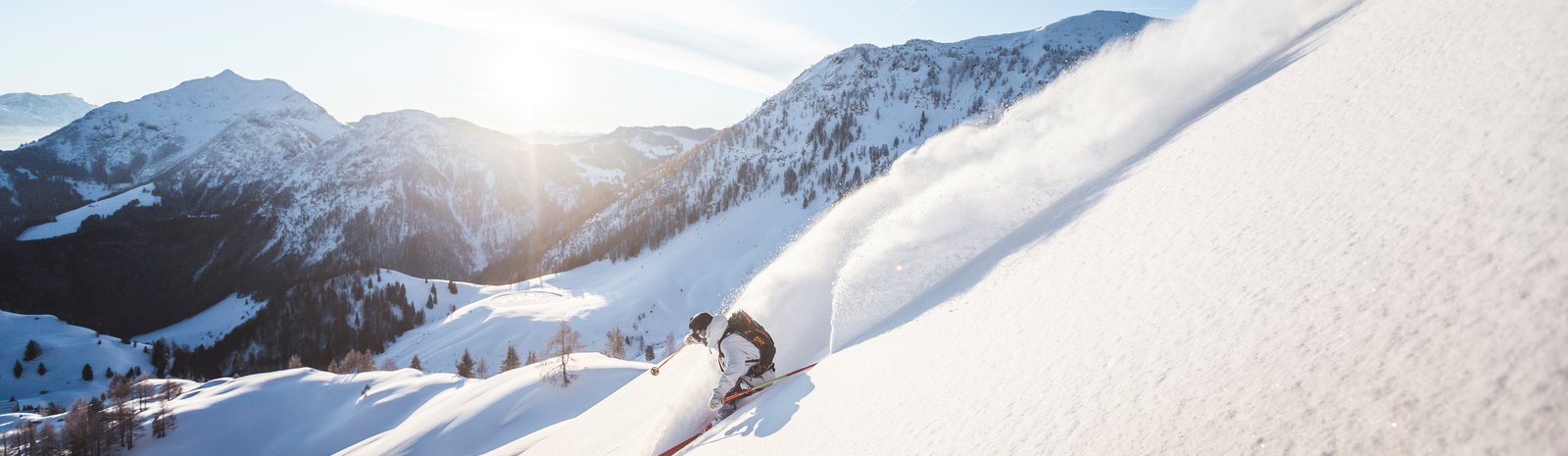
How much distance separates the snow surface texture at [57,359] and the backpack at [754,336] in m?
181

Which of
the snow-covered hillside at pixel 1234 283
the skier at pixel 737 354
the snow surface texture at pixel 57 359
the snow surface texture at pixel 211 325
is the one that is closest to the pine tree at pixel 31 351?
the snow surface texture at pixel 57 359

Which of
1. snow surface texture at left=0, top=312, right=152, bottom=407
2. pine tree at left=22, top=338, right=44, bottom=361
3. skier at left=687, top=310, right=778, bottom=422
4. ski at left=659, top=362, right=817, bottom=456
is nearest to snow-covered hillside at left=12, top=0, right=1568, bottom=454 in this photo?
ski at left=659, top=362, right=817, bottom=456

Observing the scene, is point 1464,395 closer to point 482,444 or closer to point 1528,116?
point 1528,116

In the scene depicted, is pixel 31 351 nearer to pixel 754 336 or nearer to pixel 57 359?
pixel 57 359

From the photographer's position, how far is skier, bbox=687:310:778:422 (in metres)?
8.11

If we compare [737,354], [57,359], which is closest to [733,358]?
[737,354]

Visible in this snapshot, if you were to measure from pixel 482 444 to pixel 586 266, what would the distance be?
149 m

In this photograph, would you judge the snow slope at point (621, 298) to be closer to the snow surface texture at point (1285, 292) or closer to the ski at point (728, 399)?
the ski at point (728, 399)

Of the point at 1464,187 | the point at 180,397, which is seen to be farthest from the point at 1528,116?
the point at 180,397

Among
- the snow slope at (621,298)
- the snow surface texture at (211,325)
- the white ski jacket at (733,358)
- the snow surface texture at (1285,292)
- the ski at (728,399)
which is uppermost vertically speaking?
the snow surface texture at (211,325)

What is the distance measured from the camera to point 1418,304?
2.41 metres

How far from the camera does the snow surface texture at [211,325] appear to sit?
168125mm

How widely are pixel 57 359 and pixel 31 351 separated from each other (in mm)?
5413

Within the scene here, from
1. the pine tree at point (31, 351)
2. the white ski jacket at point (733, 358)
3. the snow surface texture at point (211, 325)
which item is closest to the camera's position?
the white ski jacket at point (733, 358)
